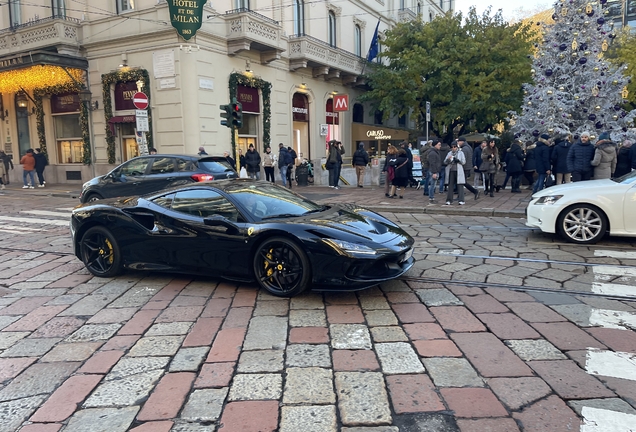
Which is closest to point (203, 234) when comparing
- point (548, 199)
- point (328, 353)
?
point (328, 353)

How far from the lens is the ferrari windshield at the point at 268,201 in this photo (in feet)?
16.9

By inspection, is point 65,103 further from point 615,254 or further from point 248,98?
point 615,254

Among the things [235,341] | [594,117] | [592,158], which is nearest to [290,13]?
[594,117]

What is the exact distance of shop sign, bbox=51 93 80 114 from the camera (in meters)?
21.3

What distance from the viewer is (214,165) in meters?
10.8

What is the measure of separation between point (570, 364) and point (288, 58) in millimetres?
21188

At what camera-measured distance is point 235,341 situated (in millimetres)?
3846

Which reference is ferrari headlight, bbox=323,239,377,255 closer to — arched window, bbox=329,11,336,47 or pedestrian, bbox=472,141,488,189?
pedestrian, bbox=472,141,488,189

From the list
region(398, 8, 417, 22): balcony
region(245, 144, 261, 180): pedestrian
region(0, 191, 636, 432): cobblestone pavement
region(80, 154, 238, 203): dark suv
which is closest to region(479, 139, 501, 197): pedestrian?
region(80, 154, 238, 203): dark suv

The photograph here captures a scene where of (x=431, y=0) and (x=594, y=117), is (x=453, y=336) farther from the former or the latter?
(x=431, y=0)

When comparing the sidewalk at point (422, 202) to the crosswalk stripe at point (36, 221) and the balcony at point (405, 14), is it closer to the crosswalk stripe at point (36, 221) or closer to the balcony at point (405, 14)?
the crosswalk stripe at point (36, 221)

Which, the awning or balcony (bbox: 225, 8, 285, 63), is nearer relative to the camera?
balcony (bbox: 225, 8, 285, 63)

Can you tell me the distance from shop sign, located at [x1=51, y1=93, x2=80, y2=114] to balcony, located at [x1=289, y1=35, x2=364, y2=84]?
383 inches

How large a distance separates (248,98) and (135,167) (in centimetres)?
1039
